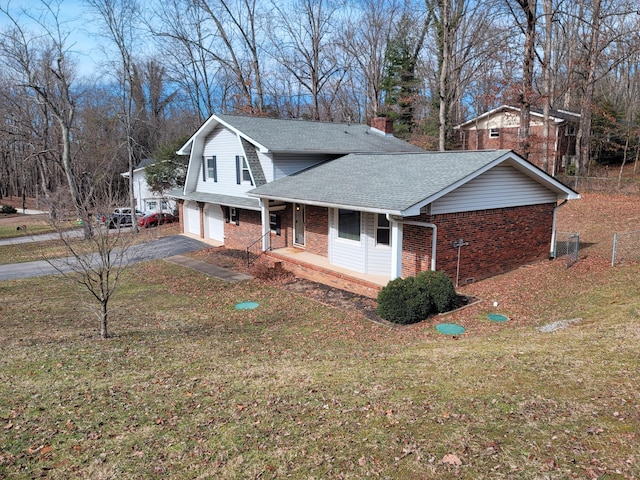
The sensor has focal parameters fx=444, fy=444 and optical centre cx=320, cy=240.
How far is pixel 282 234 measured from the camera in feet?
64.1

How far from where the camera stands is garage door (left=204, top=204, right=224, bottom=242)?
24219 mm

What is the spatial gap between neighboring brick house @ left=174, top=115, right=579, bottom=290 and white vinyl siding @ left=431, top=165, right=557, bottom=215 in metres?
0.03

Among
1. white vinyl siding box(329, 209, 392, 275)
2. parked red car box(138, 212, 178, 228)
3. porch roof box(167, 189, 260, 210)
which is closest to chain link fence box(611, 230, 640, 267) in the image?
white vinyl siding box(329, 209, 392, 275)

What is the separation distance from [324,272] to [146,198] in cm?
2882

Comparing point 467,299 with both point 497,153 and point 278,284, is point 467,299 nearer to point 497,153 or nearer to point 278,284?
point 497,153

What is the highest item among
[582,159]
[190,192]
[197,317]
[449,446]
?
[582,159]

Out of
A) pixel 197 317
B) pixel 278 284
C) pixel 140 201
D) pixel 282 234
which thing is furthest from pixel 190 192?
pixel 140 201

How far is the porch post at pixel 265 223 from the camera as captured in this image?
18.6 meters

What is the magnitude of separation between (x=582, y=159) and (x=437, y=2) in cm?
1602

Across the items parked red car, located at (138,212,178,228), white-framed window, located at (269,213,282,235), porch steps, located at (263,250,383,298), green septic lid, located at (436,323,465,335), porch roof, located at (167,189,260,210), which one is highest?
porch roof, located at (167,189,260,210)

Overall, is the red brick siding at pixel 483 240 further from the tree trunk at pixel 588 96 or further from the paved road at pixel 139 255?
the tree trunk at pixel 588 96

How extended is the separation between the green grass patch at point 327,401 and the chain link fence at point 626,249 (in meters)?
3.10

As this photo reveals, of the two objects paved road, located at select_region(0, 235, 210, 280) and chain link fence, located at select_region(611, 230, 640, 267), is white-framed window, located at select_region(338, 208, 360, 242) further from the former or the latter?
chain link fence, located at select_region(611, 230, 640, 267)

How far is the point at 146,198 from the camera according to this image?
129ft
